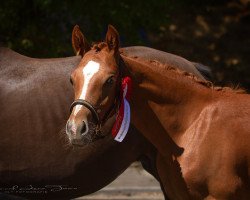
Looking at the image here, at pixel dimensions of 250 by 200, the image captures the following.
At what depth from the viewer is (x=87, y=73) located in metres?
4.70

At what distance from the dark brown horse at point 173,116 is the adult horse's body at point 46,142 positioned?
107 cm

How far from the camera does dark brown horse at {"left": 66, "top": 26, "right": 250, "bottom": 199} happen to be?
4.70 m

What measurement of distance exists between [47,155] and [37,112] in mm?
375

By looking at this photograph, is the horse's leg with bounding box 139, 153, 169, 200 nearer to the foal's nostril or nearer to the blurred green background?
the foal's nostril

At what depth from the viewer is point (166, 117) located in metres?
5.04

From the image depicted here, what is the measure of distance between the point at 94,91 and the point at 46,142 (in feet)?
4.91

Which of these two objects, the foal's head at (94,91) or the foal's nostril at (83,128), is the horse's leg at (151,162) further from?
the foal's nostril at (83,128)

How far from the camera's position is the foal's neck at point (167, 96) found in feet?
16.4

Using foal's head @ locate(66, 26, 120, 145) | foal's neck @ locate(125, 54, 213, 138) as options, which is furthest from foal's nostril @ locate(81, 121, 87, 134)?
foal's neck @ locate(125, 54, 213, 138)

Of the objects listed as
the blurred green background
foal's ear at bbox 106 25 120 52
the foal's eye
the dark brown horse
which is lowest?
the blurred green background

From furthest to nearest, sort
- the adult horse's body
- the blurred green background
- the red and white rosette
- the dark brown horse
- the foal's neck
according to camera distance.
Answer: the blurred green background < the adult horse's body < the foal's neck < the red and white rosette < the dark brown horse

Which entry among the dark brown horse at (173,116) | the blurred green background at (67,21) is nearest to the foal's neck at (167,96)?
the dark brown horse at (173,116)

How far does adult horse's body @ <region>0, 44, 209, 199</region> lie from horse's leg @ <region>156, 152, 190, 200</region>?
1032mm

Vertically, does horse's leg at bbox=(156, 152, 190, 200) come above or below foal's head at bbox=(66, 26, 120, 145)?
below
